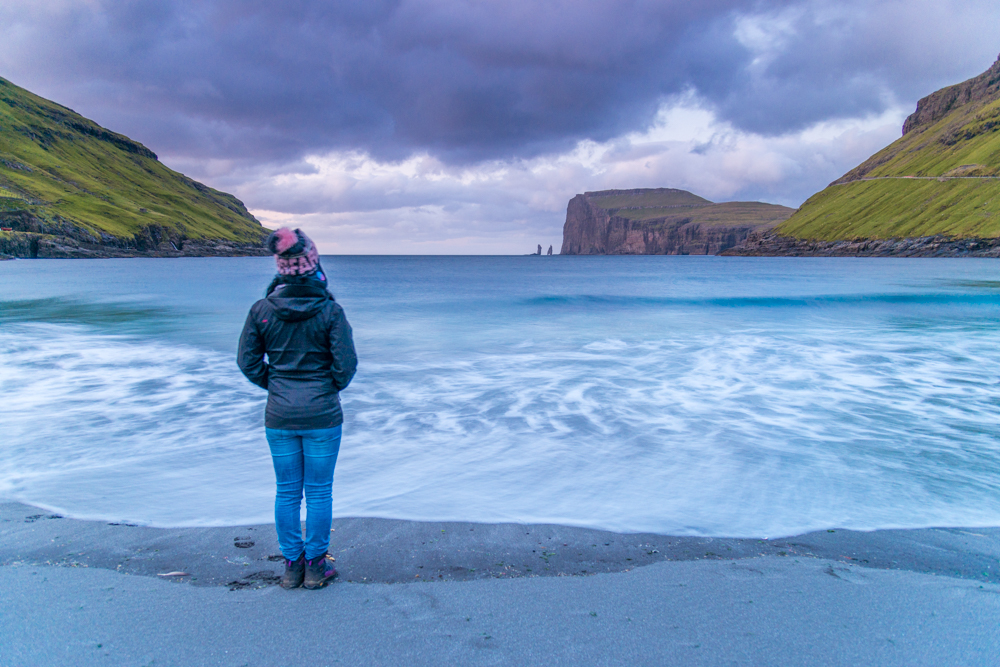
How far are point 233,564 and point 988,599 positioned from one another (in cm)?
545

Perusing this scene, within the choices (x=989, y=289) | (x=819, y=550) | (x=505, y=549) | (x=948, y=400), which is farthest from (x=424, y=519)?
(x=989, y=289)

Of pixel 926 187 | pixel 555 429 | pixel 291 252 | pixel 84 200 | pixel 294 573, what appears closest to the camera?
pixel 291 252

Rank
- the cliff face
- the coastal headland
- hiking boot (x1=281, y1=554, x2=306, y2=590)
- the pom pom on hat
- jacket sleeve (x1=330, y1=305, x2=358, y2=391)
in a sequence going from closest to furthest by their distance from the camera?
the pom pom on hat < jacket sleeve (x1=330, y1=305, x2=358, y2=391) < hiking boot (x1=281, y1=554, x2=306, y2=590) < the coastal headland < the cliff face

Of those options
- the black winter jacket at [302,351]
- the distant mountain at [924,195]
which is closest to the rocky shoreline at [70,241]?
the black winter jacket at [302,351]

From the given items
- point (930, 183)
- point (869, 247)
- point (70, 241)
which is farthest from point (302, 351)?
point (930, 183)

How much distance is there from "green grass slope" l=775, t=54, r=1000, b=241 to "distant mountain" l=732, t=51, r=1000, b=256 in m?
0.25

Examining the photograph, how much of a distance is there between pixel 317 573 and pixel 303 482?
0.63 m

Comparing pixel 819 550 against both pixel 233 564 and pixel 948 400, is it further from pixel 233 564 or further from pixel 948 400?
pixel 948 400

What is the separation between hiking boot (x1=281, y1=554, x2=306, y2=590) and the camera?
3640 millimetres

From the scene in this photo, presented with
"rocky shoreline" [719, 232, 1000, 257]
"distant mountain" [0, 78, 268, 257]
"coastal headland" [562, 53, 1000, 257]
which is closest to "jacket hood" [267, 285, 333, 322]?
"distant mountain" [0, 78, 268, 257]

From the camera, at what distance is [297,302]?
347 cm

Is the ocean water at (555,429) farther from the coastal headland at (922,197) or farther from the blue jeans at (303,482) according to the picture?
the coastal headland at (922,197)

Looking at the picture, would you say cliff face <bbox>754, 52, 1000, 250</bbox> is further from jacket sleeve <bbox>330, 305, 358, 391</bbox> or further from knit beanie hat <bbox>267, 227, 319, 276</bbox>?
knit beanie hat <bbox>267, 227, 319, 276</bbox>

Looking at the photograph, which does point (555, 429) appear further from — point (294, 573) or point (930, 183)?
point (930, 183)
